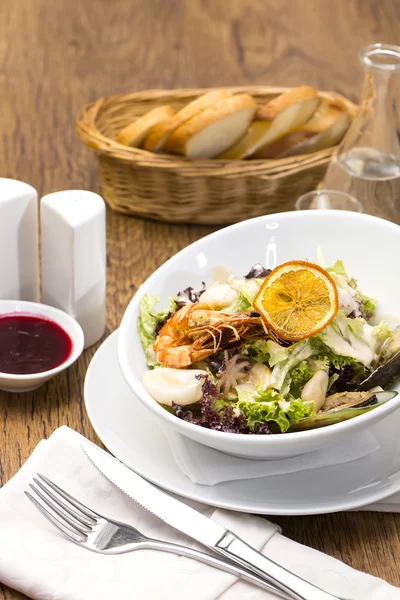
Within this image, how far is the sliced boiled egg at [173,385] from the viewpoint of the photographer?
145cm

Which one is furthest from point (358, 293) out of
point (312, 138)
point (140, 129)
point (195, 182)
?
point (140, 129)

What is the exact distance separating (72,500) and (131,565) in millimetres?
157

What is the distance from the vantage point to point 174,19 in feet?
12.0

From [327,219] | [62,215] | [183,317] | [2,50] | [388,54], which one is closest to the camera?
[183,317]

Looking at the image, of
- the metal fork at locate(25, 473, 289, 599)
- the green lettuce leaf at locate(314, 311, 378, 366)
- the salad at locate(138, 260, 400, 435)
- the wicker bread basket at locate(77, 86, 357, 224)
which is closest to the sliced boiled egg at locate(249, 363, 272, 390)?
the salad at locate(138, 260, 400, 435)

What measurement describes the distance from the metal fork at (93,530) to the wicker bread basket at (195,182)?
103cm

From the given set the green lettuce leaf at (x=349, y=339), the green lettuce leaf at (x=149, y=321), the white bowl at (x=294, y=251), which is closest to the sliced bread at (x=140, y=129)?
the white bowl at (x=294, y=251)

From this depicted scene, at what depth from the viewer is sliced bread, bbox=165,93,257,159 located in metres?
2.24

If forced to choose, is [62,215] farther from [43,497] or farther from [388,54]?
[388,54]

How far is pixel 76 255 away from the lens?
1757mm

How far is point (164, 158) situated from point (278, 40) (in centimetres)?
158

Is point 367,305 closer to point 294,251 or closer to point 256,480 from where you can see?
point 294,251

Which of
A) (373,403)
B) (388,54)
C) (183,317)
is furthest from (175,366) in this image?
(388,54)

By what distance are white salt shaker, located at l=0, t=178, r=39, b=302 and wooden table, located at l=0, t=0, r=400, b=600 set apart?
21 centimetres
